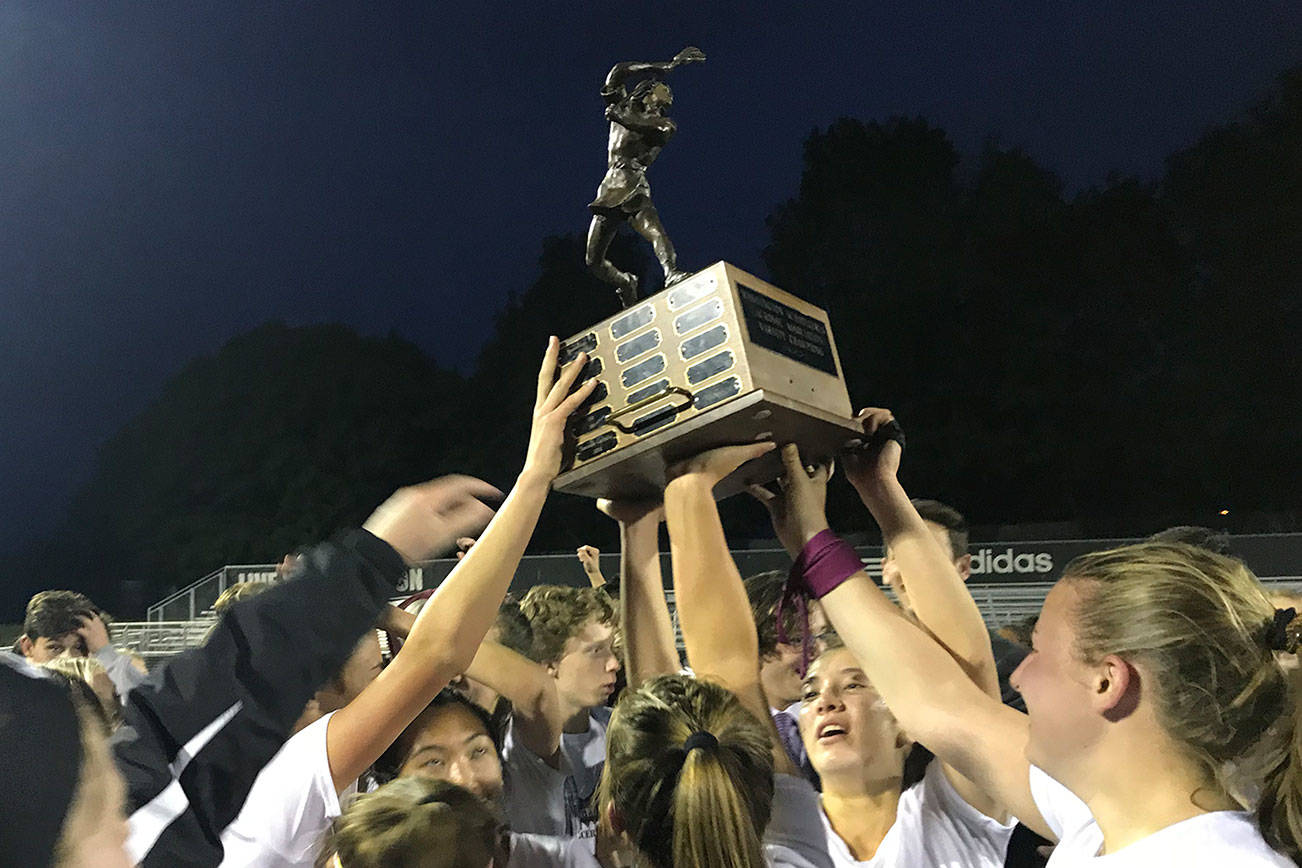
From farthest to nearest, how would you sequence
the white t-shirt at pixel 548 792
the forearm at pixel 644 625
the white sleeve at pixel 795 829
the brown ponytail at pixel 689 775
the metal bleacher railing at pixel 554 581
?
the metal bleacher railing at pixel 554 581 → the white t-shirt at pixel 548 792 → the forearm at pixel 644 625 → the white sleeve at pixel 795 829 → the brown ponytail at pixel 689 775

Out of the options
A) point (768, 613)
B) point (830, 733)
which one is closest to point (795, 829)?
point (830, 733)

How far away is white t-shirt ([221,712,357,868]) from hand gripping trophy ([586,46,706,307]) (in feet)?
6.28

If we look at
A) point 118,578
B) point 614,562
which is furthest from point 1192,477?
point 118,578

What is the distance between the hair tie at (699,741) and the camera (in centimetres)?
205

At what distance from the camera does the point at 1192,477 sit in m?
19.9

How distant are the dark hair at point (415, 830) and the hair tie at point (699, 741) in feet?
1.27

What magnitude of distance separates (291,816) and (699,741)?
0.79 meters

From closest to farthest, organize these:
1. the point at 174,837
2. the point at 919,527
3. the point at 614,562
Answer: the point at 174,837 → the point at 919,527 → the point at 614,562

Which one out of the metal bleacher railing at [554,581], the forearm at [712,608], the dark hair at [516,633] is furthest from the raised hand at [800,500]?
the metal bleacher railing at [554,581]

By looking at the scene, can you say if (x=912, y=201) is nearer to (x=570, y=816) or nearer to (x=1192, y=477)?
(x=1192, y=477)

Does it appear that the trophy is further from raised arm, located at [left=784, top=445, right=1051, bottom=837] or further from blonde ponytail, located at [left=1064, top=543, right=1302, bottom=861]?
blonde ponytail, located at [left=1064, top=543, right=1302, bottom=861]

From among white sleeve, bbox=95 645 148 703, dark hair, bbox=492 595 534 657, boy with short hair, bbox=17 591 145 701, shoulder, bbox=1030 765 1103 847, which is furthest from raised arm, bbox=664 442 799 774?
boy with short hair, bbox=17 591 145 701

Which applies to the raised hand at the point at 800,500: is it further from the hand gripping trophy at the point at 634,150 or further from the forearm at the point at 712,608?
the hand gripping trophy at the point at 634,150

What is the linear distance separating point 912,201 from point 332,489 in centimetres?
1552
